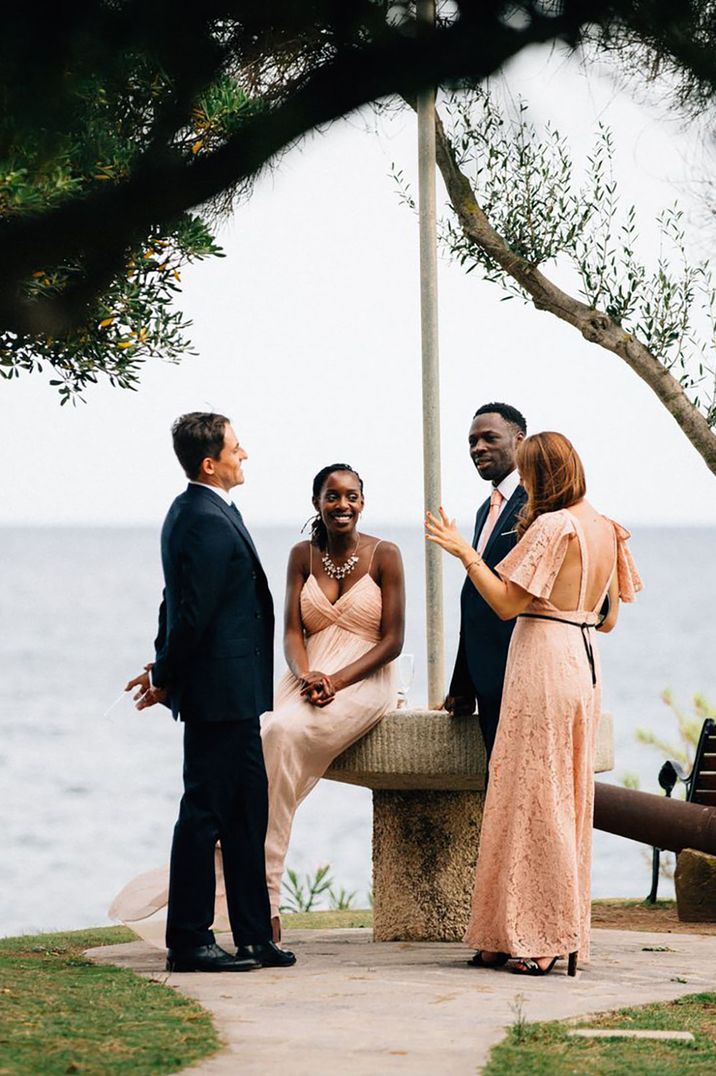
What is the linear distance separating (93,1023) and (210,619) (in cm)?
174

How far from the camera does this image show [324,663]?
7.17 m

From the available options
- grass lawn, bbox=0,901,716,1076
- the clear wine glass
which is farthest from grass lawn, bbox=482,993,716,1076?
the clear wine glass

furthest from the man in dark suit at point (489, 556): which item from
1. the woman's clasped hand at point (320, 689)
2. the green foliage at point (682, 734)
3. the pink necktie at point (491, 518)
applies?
the green foliage at point (682, 734)

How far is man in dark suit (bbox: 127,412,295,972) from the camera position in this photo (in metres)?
6.39

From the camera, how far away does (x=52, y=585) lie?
93188mm

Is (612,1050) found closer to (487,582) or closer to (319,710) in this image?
(487,582)

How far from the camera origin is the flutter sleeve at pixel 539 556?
250 inches

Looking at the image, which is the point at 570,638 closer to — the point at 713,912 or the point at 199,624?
the point at 199,624

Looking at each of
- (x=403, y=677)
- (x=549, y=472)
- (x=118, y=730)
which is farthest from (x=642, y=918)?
(x=118, y=730)

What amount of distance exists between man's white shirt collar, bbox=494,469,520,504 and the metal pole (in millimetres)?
657

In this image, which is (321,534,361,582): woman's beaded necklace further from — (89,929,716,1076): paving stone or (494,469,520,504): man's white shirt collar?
(89,929,716,1076): paving stone

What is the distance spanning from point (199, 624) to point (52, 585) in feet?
290

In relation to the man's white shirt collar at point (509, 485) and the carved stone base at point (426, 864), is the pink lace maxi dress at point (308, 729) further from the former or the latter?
the man's white shirt collar at point (509, 485)

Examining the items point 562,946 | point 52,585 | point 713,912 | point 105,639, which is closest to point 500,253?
point 713,912
